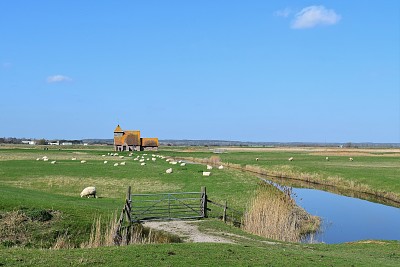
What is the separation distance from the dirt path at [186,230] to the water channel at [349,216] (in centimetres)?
744

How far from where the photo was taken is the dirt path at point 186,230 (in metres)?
22.8

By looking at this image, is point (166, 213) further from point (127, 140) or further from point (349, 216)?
point (127, 140)

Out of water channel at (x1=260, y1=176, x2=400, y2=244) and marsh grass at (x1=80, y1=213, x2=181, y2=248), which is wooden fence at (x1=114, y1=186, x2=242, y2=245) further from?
water channel at (x1=260, y1=176, x2=400, y2=244)

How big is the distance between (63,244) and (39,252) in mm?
6668

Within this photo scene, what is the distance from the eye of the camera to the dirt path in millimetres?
22750

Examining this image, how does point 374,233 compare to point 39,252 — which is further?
point 374,233

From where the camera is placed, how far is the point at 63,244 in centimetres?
2253

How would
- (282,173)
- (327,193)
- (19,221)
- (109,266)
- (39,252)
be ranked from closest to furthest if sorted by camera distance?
(109,266) → (39,252) → (19,221) → (327,193) → (282,173)

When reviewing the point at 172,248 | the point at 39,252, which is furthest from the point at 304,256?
the point at 39,252

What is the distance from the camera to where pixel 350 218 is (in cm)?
3975

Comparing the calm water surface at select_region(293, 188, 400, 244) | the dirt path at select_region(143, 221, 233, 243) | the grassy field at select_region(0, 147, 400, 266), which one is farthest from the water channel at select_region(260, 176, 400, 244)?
the dirt path at select_region(143, 221, 233, 243)

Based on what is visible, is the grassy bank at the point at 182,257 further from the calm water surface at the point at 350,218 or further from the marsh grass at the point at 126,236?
the calm water surface at the point at 350,218

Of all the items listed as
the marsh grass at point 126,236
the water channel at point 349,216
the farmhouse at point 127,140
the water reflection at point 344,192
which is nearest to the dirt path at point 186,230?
the marsh grass at point 126,236

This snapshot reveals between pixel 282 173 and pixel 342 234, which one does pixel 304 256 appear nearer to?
pixel 342 234
